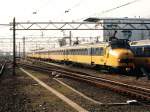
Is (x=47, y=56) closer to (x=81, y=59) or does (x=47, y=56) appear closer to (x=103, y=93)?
(x=81, y=59)

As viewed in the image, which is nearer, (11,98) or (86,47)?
(11,98)

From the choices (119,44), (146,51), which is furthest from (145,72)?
(119,44)

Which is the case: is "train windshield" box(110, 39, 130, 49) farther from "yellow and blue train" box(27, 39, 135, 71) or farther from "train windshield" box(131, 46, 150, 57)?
"train windshield" box(131, 46, 150, 57)

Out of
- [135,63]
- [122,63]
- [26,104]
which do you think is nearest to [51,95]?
[26,104]

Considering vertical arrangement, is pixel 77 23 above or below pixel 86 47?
above

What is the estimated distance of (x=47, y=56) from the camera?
243 feet

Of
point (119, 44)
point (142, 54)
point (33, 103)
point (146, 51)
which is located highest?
point (119, 44)

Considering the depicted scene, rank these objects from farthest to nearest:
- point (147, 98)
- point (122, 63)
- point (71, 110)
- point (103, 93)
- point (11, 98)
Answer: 1. point (122, 63)
2. point (103, 93)
3. point (11, 98)
4. point (147, 98)
5. point (71, 110)

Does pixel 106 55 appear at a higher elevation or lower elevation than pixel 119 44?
lower

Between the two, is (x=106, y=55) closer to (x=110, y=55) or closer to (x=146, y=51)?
(x=110, y=55)

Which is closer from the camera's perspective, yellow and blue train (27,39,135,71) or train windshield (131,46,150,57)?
yellow and blue train (27,39,135,71)

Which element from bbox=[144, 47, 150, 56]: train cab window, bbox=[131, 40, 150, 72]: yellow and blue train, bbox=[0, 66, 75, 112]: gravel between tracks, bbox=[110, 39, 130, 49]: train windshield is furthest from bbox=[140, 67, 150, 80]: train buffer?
bbox=[0, 66, 75, 112]: gravel between tracks

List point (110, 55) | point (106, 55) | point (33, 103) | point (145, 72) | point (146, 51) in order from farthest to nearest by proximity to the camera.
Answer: point (106, 55) < point (110, 55) < point (146, 51) < point (145, 72) < point (33, 103)

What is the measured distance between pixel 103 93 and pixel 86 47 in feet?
71.8
